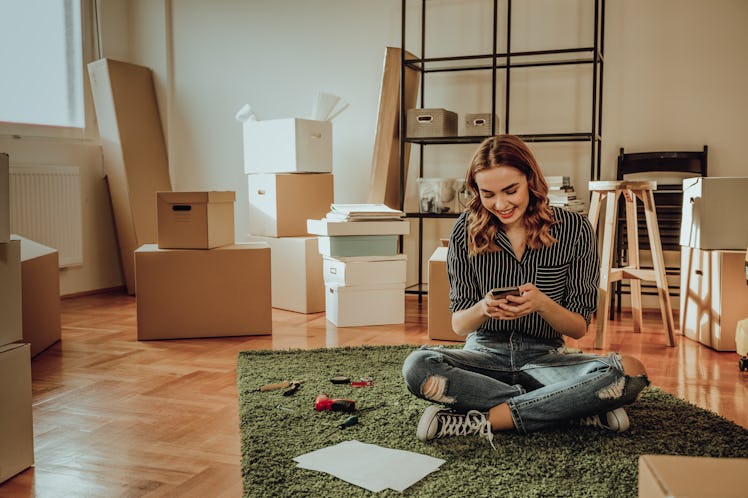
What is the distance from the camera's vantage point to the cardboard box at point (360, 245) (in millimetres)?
3354

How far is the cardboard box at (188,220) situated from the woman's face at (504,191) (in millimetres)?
1625

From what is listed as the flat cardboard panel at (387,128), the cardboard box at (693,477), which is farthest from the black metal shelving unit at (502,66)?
the cardboard box at (693,477)

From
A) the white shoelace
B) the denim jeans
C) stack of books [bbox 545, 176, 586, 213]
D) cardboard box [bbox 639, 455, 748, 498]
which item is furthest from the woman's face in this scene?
stack of books [bbox 545, 176, 586, 213]

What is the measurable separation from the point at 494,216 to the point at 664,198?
208 centimetres

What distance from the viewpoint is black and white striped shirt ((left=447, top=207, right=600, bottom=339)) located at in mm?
1860

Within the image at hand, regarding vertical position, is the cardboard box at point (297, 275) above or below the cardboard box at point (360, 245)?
below

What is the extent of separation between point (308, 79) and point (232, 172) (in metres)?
0.82

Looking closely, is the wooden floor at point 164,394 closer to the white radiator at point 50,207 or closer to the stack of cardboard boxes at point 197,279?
the stack of cardboard boxes at point 197,279

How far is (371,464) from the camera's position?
158cm

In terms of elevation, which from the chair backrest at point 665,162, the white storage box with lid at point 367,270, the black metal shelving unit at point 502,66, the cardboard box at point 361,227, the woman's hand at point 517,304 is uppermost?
the black metal shelving unit at point 502,66

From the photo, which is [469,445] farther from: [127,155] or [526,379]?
[127,155]

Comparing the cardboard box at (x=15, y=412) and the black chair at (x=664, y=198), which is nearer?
the cardboard box at (x=15, y=412)

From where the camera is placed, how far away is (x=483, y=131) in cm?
371

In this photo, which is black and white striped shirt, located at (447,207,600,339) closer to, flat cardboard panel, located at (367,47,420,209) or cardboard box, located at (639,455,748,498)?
cardboard box, located at (639,455,748,498)
